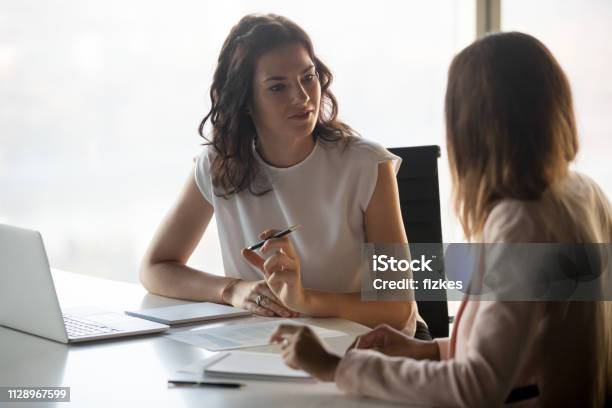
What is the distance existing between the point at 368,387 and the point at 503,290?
0.28m

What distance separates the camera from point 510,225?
134 cm

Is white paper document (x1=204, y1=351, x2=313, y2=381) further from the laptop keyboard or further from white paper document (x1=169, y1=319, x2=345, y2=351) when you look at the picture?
the laptop keyboard

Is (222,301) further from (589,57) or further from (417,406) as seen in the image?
(589,57)

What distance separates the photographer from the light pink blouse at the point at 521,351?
1.29 metres

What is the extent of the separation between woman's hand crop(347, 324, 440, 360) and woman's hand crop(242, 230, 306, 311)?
37cm

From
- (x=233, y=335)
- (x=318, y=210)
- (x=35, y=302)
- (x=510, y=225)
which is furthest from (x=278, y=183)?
(x=510, y=225)

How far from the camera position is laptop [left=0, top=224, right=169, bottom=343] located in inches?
71.4

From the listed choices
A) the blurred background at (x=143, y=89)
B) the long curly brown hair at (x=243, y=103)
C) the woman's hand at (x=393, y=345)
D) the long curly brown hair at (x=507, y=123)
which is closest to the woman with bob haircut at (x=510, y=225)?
the long curly brown hair at (x=507, y=123)

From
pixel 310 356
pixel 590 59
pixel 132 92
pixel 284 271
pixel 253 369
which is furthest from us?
pixel 132 92

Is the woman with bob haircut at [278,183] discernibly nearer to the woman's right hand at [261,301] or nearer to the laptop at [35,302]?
the woman's right hand at [261,301]

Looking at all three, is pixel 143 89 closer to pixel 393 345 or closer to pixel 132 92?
pixel 132 92

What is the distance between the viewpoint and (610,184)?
427 centimetres

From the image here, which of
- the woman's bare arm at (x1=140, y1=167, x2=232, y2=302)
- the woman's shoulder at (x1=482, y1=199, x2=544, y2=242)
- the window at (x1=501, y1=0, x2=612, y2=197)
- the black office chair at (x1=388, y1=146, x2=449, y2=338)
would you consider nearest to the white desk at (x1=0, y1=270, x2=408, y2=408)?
the woman's shoulder at (x1=482, y1=199, x2=544, y2=242)

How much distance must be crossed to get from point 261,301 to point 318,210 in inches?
15.7
